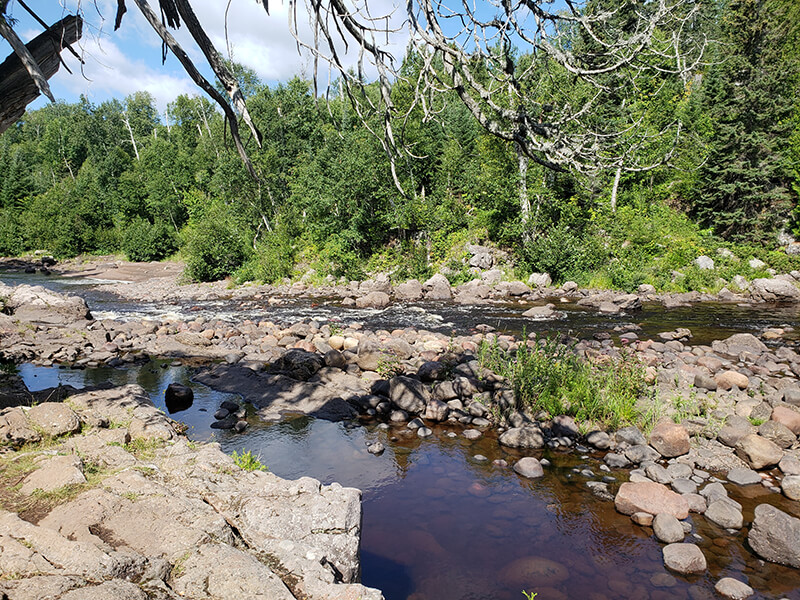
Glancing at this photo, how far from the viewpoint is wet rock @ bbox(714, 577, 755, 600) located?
438cm

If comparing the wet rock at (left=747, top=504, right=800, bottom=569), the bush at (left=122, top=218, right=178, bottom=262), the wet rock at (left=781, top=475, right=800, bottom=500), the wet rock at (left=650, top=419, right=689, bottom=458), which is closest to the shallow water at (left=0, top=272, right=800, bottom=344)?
the wet rock at (left=650, top=419, right=689, bottom=458)

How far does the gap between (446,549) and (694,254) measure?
21078 millimetres

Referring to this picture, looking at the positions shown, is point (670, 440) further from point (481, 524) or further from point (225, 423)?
point (225, 423)

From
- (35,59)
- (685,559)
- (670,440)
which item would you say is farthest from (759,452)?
(35,59)

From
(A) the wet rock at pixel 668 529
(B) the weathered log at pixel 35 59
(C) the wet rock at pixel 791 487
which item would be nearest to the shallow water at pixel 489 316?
(C) the wet rock at pixel 791 487

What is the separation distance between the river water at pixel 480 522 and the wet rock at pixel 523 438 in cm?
19

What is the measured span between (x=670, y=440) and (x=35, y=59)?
833cm

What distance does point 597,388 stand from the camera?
826cm

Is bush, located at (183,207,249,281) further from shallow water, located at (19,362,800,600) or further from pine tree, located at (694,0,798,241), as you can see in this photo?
pine tree, located at (694,0,798,241)

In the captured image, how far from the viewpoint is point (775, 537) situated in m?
4.81

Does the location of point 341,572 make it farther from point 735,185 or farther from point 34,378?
point 735,185

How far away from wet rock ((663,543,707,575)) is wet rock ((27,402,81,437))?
6.15 meters

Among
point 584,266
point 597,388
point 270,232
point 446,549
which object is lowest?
point 446,549

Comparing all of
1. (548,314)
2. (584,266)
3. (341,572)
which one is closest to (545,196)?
(584,266)
